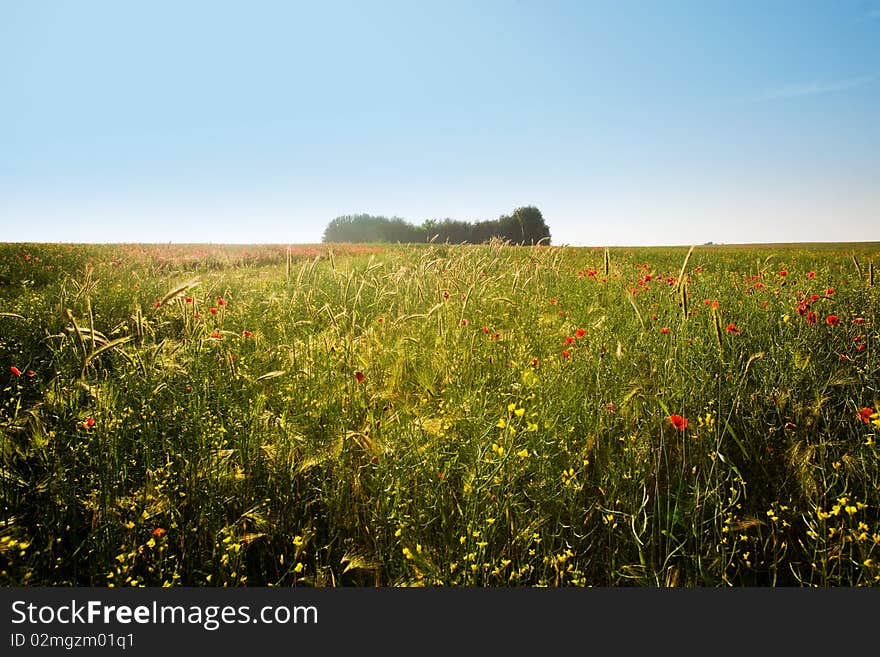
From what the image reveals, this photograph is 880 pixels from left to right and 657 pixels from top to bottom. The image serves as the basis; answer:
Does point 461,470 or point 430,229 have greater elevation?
point 430,229

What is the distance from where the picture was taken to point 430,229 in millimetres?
39188

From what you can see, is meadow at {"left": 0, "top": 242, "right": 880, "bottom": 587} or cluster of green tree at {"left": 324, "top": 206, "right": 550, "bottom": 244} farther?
cluster of green tree at {"left": 324, "top": 206, "right": 550, "bottom": 244}

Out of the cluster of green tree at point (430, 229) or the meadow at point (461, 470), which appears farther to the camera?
the cluster of green tree at point (430, 229)

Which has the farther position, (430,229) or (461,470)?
(430,229)

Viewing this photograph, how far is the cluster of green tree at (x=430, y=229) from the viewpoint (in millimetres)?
38938

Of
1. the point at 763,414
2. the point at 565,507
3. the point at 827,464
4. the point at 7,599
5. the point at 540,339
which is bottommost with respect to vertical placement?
the point at 7,599

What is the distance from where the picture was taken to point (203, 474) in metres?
2.15

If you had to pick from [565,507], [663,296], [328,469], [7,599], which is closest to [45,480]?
[7,599]

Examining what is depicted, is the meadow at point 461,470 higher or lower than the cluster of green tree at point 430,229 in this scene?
lower

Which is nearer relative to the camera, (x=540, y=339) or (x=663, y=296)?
(x=540, y=339)

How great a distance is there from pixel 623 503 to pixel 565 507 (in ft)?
0.79

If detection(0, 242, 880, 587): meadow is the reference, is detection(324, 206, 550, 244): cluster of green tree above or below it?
above

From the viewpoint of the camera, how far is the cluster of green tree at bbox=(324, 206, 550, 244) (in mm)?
38938

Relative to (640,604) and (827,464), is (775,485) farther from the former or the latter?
(640,604)
